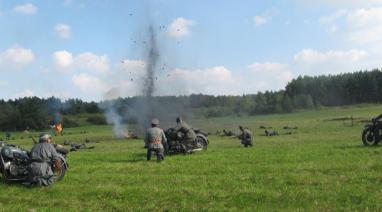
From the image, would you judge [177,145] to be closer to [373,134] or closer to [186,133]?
[186,133]

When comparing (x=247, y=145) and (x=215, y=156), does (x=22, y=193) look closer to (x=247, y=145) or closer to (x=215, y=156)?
(x=215, y=156)

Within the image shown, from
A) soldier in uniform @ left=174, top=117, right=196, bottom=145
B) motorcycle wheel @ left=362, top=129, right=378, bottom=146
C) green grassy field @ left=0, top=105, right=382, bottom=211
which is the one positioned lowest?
green grassy field @ left=0, top=105, right=382, bottom=211

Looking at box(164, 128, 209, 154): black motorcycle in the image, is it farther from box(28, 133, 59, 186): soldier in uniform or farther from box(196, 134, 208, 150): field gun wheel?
box(28, 133, 59, 186): soldier in uniform

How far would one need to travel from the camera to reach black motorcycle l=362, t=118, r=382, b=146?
24.3m

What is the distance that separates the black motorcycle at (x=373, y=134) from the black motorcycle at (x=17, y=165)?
1420cm

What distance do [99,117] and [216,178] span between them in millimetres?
96660

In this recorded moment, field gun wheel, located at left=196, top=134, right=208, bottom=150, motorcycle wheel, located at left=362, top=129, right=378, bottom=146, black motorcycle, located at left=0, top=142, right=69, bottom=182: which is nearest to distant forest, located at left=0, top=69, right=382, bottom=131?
field gun wheel, located at left=196, top=134, right=208, bottom=150

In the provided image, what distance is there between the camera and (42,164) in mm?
16188

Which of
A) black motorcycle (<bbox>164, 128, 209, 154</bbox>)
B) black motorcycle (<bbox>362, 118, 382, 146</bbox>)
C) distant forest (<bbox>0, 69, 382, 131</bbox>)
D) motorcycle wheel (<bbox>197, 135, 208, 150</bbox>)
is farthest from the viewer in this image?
distant forest (<bbox>0, 69, 382, 131</bbox>)

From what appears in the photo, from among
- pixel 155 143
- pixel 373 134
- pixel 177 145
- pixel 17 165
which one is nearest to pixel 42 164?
pixel 17 165

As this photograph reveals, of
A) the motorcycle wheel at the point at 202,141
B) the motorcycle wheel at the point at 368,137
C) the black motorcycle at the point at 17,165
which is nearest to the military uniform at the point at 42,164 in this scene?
the black motorcycle at the point at 17,165

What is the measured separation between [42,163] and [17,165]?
143 centimetres

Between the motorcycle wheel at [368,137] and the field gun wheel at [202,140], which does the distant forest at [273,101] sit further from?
the motorcycle wheel at [368,137]

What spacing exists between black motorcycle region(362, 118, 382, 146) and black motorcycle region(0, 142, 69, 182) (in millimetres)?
14205
